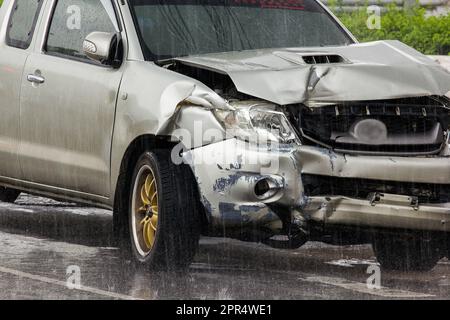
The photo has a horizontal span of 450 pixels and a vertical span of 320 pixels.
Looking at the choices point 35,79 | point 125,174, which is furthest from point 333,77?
point 35,79

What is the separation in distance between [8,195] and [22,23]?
195 centimetres

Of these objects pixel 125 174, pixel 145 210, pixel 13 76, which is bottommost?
pixel 145 210

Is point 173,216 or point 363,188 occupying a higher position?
point 363,188

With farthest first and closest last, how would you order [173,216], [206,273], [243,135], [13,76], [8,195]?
1. [8,195]
2. [13,76]
3. [206,273]
4. [173,216]
5. [243,135]

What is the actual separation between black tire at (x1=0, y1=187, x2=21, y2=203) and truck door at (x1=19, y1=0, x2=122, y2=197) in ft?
6.12

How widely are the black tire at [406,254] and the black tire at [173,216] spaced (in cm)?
123

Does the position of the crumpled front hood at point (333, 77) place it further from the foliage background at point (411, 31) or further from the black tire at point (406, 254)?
the foliage background at point (411, 31)

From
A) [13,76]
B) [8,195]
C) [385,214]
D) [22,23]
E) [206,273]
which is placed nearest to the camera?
[385,214]

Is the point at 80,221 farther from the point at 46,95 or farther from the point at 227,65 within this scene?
the point at 227,65

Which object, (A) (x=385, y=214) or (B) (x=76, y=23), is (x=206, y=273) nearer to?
(A) (x=385, y=214)

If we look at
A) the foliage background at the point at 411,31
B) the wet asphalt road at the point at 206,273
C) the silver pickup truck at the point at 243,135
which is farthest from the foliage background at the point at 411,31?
the silver pickup truck at the point at 243,135

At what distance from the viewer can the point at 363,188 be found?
9.23m

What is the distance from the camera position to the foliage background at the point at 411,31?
20609 mm

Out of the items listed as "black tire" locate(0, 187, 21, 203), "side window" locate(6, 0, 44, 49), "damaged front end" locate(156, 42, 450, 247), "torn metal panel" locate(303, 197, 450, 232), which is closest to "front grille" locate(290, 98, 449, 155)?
"damaged front end" locate(156, 42, 450, 247)
